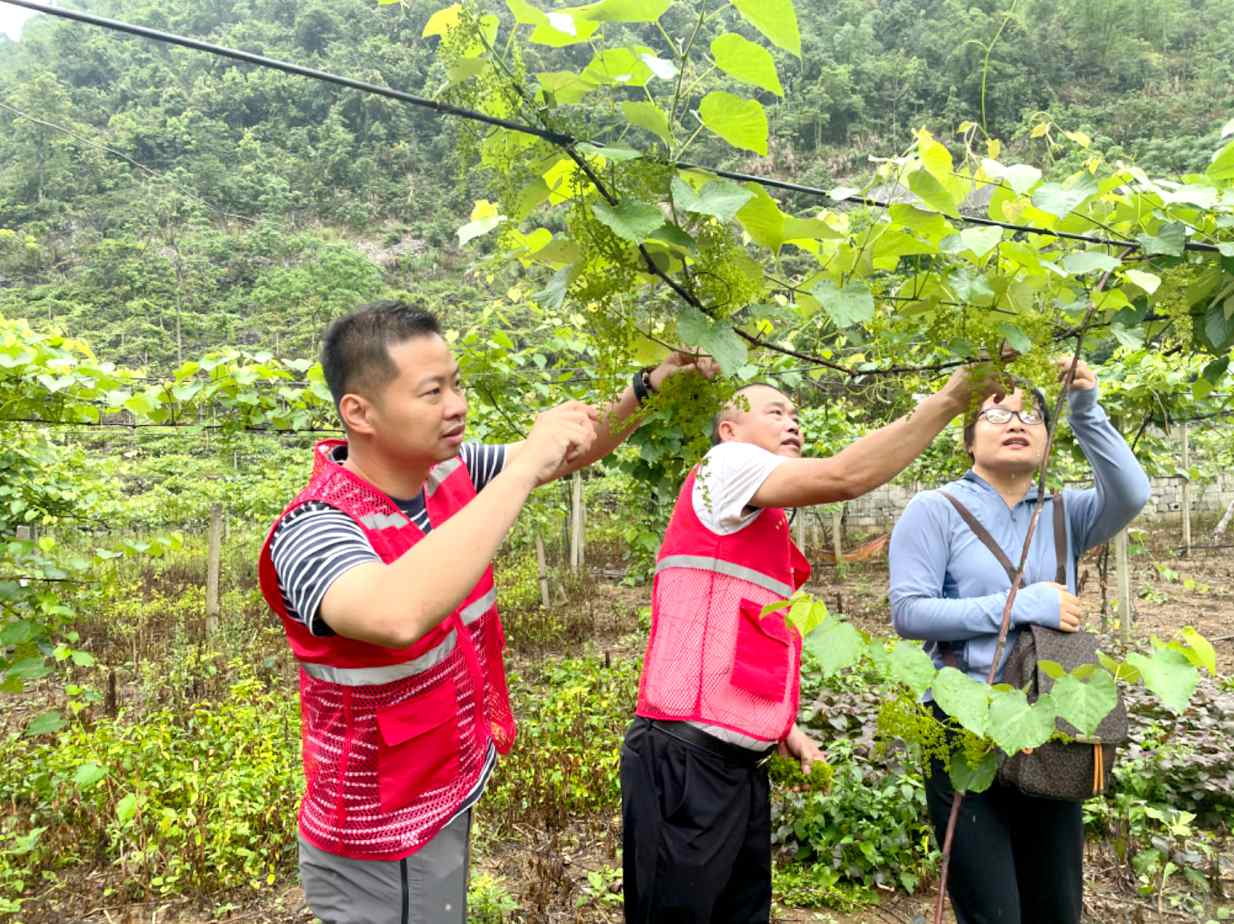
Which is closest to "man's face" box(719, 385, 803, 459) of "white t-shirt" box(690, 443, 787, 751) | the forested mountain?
"white t-shirt" box(690, 443, 787, 751)

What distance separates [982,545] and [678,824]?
0.92 metres

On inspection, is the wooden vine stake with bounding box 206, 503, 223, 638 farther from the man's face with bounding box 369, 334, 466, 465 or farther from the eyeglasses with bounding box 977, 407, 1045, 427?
the eyeglasses with bounding box 977, 407, 1045, 427

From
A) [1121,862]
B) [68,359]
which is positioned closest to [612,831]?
[1121,862]

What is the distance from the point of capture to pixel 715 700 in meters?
1.72

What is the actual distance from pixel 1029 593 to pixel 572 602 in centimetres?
788

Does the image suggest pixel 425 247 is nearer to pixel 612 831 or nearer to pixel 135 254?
pixel 135 254

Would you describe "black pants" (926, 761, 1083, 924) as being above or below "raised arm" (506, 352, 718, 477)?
below

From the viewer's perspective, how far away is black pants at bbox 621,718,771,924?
1.69 meters

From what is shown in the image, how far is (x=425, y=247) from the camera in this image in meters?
50.3

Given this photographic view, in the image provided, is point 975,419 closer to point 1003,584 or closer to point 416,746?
point 1003,584

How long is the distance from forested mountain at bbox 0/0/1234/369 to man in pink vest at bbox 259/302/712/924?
33137 millimetres

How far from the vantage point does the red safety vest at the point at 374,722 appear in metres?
1.29

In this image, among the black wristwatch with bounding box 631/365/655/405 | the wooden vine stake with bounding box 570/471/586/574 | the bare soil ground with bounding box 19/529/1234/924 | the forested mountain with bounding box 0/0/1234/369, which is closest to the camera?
the black wristwatch with bounding box 631/365/655/405

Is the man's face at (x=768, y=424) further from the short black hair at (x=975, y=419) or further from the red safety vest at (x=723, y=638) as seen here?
the short black hair at (x=975, y=419)
